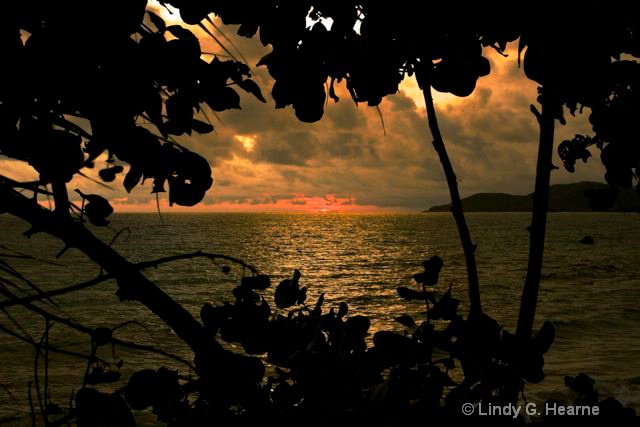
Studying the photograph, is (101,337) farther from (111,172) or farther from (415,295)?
(415,295)

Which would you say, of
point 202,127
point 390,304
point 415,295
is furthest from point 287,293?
point 390,304

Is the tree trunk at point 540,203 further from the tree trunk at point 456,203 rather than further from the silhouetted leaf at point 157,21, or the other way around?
the silhouetted leaf at point 157,21

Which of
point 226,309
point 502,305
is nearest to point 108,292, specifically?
point 502,305

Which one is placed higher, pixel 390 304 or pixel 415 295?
pixel 415 295

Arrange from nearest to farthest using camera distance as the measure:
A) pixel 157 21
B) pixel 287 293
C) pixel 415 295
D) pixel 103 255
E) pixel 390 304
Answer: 1. pixel 103 255
2. pixel 157 21
3. pixel 287 293
4. pixel 415 295
5. pixel 390 304

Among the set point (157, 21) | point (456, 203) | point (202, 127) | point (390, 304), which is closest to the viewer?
point (157, 21)

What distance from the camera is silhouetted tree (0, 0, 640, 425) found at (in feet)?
3.79

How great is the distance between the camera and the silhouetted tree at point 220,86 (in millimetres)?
1155

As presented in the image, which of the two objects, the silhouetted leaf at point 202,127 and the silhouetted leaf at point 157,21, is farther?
the silhouetted leaf at point 202,127

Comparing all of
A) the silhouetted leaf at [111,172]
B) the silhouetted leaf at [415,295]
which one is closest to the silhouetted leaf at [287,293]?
the silhouetted leaf at [415,295]

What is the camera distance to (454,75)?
4.91 feet

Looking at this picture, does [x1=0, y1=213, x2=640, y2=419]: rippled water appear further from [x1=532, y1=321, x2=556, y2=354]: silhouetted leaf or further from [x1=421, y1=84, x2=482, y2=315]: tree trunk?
[x1=532, y1=321, x2=556, y2=354]: silhouetted leaf

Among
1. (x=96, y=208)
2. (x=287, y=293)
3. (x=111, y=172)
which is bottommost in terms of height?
(x=287, y=293)

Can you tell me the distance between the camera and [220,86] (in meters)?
1.67
